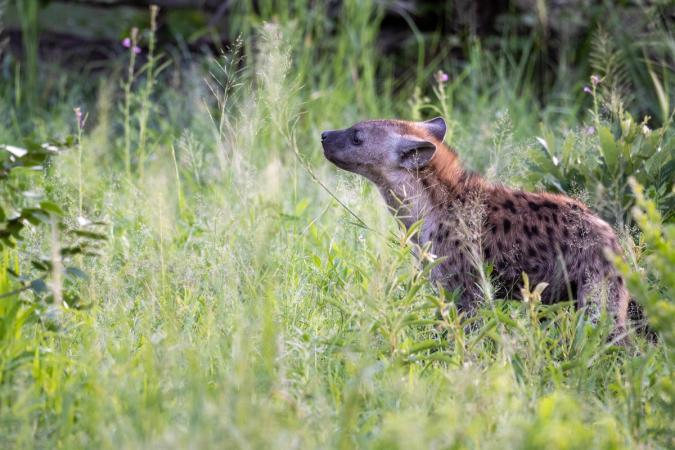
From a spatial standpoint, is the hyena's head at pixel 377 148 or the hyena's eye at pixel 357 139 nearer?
the hyena's head at pixel 377 148

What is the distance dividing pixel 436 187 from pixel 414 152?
0.21m

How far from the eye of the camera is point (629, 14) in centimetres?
760

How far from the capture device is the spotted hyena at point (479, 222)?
13.4 feet

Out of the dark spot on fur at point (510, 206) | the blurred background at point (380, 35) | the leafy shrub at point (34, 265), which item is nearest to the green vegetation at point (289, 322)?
the leafy shrub at point (34, 265)

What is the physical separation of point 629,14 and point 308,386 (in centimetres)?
555

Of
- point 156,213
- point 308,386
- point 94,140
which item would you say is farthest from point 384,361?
point 94,140

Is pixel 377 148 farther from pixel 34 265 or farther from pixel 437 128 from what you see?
pixel 34 265

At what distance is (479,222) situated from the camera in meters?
3.99

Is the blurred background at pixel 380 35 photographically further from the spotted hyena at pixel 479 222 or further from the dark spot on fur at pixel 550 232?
the dark spot on fur at pixel 550 232

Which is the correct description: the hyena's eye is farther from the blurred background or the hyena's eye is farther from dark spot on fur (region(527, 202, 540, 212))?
the blurred background

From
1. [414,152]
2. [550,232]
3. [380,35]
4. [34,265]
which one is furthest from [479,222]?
[380,35]

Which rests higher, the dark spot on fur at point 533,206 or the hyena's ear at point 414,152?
the hyena's ear at point 414,152

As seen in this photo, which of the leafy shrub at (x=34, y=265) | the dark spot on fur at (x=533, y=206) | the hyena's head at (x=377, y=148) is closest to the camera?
the leafy shrub at (x=34, y=265)

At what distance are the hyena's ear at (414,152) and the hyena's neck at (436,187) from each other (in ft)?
0.18
